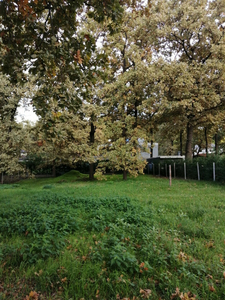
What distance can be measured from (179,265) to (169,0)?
20450 millimetres

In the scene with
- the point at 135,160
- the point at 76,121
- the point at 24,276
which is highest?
the point at 76,121

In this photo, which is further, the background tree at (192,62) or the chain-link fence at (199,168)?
the background tree at (192,62)

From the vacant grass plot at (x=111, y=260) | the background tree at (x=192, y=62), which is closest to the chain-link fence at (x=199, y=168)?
the background tree at (x=192, y=62)

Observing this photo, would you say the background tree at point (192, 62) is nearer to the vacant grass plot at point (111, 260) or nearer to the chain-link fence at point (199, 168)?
the chain-link fence at point (199, 168)

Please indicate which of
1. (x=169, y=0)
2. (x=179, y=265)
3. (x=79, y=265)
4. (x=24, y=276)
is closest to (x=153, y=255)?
(x=179, y=265)

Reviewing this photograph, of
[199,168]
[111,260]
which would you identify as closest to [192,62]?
[199,168]

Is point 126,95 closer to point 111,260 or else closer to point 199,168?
point 199,168

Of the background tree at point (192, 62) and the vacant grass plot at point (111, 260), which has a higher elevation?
the background tree at point (192, 62)

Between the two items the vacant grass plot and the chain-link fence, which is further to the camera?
the chain-link fence

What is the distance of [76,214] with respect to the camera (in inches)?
200

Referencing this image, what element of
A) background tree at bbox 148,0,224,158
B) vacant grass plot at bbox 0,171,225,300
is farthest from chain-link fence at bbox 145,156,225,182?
vacant grass plot at bbox 0,171,225,300

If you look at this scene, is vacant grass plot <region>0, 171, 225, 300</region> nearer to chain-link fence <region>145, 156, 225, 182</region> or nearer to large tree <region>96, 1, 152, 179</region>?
chain-link fence <region>145, 156, 225, 182</region>

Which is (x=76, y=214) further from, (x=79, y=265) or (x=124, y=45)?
(x=124, y=45)

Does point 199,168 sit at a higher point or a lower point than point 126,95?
lower
